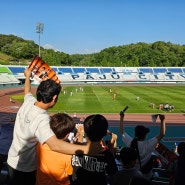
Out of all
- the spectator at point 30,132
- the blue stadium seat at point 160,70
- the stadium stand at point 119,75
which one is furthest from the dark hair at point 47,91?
the blue stadium seat at point 160,70

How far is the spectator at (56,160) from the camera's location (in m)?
3.49

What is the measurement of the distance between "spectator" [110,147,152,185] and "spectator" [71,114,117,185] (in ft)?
0.32

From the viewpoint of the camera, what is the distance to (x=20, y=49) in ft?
355

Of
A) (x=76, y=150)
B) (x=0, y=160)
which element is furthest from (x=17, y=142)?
(x=0, y=160)

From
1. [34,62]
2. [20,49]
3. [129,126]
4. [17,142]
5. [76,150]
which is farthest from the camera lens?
[20,49]

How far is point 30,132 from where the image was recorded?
3.48 meters

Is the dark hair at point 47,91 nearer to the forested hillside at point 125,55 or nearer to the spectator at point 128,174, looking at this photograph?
the spectator at point 128,174

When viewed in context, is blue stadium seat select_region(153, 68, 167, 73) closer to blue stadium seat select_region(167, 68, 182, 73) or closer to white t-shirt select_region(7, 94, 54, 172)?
blue stadium seat select_region(167, 68, 182, 73)

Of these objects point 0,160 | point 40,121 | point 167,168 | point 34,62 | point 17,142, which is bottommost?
point 167,168

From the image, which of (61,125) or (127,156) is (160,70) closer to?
(127,156)

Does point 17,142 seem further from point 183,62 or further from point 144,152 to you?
point 183,62

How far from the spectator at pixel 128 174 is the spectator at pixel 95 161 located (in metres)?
0.10

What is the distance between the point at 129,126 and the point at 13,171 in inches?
719

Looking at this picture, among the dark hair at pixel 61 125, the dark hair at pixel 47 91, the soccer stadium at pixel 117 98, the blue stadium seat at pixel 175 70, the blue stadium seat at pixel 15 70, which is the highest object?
the blue stadium seat at pixel 175 70
